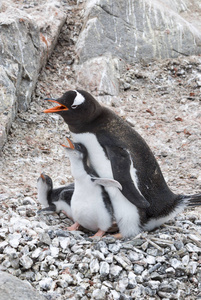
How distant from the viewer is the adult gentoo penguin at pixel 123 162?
10.6ft

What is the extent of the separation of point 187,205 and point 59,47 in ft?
16.7

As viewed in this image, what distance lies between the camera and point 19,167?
4.96 metres

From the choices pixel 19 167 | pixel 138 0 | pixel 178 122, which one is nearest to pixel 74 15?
pixel 138 0

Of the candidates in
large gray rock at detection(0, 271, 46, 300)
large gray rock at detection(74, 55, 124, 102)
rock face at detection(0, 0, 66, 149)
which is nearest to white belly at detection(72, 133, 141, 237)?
large gray rock at detection(0, 271, 46, 300)

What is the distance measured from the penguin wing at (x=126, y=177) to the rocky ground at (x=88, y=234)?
32 centimetres

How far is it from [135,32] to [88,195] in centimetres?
538

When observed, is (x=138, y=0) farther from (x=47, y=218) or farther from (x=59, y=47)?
(x=47, y=218)

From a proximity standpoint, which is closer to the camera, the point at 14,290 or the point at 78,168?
the point at 14,290

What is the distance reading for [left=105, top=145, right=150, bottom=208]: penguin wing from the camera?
10.4 ft

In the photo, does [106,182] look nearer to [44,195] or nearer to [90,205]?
[90,205]

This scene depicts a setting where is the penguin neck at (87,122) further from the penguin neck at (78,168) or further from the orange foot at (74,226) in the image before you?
the orange foot at (74,226)

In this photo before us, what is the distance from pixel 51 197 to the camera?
371 cm

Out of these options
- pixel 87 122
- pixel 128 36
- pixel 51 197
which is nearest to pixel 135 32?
pixel 128 36

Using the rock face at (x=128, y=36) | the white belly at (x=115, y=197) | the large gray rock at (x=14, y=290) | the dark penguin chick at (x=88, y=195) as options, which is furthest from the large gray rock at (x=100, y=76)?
the large gray rock at (x=14, y=290)
